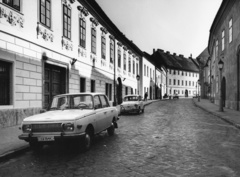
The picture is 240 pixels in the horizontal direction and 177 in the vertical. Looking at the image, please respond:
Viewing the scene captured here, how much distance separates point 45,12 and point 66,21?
7.92 feet

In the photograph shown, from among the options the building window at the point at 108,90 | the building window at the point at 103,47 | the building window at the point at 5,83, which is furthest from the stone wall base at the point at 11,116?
the building window at the point at 108,90

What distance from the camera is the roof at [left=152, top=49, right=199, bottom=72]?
7888cm

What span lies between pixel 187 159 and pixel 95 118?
9.05 ft

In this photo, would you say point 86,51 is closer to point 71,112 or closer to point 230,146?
point 71,112

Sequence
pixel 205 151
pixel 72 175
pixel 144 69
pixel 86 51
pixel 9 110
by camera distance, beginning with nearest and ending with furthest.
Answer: pixel 72 175, pixel 205 151, pixel 9 110, pixel 86 51, pixel 144 69

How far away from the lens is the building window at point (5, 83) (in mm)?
10172

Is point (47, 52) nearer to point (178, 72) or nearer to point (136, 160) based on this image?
point (136, 160)

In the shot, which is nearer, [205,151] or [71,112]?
[205,151]

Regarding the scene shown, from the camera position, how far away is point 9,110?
33.2 feet

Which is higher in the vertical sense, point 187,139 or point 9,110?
point 9,110

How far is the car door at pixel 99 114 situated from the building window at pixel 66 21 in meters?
8.81

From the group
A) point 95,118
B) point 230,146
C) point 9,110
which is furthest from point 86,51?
point 230,146

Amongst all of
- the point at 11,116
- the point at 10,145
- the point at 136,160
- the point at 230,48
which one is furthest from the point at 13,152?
the point at 230,48

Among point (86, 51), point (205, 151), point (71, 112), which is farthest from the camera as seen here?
point (86, 51)
